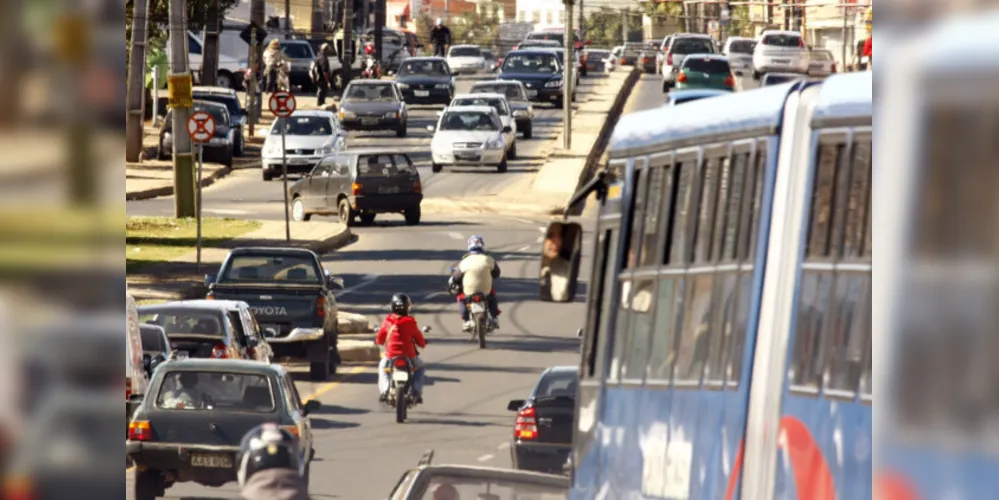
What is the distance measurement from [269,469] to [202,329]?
10824 millimetres

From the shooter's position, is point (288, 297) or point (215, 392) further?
point (288, 297)

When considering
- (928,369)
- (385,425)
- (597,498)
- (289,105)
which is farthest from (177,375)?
(289,105)

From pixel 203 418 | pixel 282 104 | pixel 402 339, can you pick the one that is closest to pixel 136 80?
pixel 282 104

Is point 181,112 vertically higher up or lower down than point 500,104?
higher up

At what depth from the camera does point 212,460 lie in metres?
15.2

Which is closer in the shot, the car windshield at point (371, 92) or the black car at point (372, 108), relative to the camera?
the black car at point (372, 108)

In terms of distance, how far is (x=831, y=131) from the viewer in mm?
4246

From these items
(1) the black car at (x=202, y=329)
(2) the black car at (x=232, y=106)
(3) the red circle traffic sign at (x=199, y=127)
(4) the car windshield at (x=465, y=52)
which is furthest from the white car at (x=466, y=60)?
(1) the black car at (x=202, y=329)

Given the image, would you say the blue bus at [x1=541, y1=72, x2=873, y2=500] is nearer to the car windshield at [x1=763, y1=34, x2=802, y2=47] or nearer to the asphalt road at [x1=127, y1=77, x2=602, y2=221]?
the car windshield at [x1=763, y1=34, x2=802, y2=47]

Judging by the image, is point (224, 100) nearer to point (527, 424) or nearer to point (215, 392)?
point (527, 424)

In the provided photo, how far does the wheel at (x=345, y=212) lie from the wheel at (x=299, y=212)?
103cm

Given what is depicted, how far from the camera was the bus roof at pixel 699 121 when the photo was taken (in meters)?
4.88

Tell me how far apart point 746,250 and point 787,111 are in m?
0.42

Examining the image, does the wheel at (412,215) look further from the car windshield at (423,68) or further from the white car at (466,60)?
the white car at (466,60)
